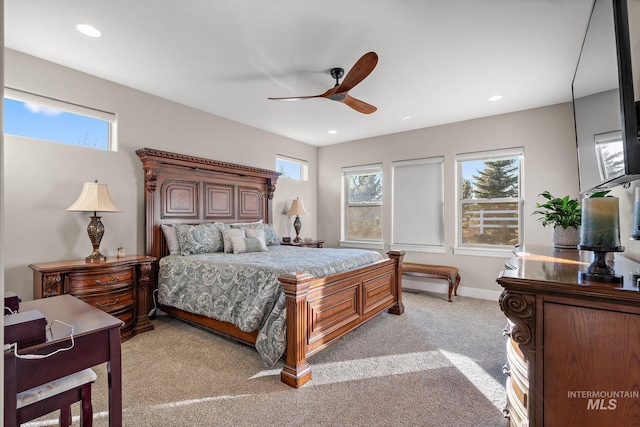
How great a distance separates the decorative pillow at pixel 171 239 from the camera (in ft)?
11.6

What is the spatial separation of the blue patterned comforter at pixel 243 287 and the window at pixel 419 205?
1.90 meters

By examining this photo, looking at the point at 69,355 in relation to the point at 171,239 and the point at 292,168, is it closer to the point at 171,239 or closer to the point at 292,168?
the point at 171,239

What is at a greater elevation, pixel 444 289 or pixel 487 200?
pixel 487 200

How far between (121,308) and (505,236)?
16.3ft

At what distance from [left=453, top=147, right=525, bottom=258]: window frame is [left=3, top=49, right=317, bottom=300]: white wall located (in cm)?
375

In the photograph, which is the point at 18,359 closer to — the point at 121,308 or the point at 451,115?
the point at 121,308

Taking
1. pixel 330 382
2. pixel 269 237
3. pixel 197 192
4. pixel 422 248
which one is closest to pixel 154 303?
pixel 197 192

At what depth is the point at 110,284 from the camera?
9.41ft

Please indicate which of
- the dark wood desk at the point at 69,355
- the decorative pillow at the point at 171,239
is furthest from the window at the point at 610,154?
the decorative pillow at the point at 171,239

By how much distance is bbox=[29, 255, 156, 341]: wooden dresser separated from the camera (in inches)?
99.7

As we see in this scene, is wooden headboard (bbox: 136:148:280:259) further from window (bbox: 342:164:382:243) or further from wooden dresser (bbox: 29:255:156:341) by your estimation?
window (bbox: 342:164:382:243)

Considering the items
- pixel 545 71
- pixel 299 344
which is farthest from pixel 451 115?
pixel 299 344

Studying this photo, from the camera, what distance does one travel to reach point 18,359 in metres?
1.03

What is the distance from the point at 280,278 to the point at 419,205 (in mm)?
3569
